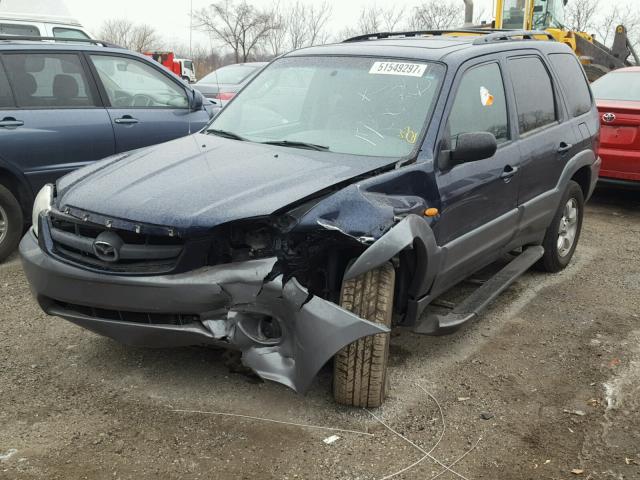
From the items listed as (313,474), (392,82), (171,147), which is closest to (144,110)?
(171,147)

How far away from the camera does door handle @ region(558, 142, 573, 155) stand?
4983 mm

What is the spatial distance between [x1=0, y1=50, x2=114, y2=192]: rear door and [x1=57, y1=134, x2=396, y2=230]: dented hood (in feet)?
6.07

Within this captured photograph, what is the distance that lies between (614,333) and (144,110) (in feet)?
14.6

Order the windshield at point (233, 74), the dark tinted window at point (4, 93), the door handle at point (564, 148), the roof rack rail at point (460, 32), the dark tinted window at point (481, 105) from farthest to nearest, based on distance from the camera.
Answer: the windshield at point (233, 74), the dark tinted window at point (4, 93), the door handle at point (564, 148), the roof rack rail at point (460, 32), the dark tinted window at point (481, 105)

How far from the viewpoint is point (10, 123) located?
539 centimetres

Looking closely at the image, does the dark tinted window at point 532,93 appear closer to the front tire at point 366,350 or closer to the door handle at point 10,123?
the front tire at point 366,350

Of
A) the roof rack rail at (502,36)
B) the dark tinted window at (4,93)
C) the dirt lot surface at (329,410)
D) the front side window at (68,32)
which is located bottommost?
the dirt lot surface at (329,410)

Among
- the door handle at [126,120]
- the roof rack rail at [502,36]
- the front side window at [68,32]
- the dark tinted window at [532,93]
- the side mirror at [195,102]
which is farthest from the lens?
the front side window at [68,32]

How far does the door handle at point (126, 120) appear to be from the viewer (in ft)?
19.9

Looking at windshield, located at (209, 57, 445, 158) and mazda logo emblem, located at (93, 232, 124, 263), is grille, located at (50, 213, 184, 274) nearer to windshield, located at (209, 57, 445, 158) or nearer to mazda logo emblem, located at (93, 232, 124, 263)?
mazda logo emblem, located at (93, 232, 124, 263)

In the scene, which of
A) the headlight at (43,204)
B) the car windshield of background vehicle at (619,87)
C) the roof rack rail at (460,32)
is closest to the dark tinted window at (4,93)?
the headlight at (43,204)

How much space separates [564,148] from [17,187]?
4.33 metres

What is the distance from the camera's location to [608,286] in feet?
17.5

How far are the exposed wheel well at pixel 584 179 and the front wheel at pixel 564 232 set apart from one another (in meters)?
0.10
